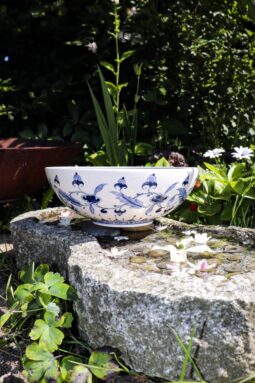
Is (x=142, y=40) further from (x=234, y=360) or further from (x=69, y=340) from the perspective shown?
(x=234, y=360)

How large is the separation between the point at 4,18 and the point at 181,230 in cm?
169

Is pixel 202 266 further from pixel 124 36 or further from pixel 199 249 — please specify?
pixel 124 36

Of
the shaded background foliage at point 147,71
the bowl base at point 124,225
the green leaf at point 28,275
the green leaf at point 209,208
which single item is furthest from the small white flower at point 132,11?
the green leaf at point 28,275

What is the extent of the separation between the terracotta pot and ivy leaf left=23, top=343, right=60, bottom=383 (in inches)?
42.9

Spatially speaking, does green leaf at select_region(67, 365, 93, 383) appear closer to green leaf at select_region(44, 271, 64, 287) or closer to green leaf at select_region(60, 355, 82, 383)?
green leaf at select_region(60, 355, 82, 383)

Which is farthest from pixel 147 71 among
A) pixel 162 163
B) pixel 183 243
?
pixel 183 243

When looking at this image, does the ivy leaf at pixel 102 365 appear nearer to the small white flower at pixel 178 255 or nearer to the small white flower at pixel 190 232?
the small white flower at pixel 178 255

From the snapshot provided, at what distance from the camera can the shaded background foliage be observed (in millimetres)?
2492

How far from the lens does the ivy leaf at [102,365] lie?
3.17 feet

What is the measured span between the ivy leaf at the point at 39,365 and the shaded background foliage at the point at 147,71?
5.16 ft

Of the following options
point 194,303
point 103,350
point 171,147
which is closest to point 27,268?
point 103,350

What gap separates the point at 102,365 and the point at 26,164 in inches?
47.1

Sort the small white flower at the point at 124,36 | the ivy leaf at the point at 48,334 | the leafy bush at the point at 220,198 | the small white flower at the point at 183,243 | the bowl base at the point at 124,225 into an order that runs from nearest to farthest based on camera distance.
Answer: the ivy leaf at the point at 48,334 < the small white flower at the point at 183,243 < the bowl base at the point at 124,225 < the leafy bush at the point at 220,198 < the small white flower at the point at 124,36

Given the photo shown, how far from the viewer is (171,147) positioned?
2535 millimetres
